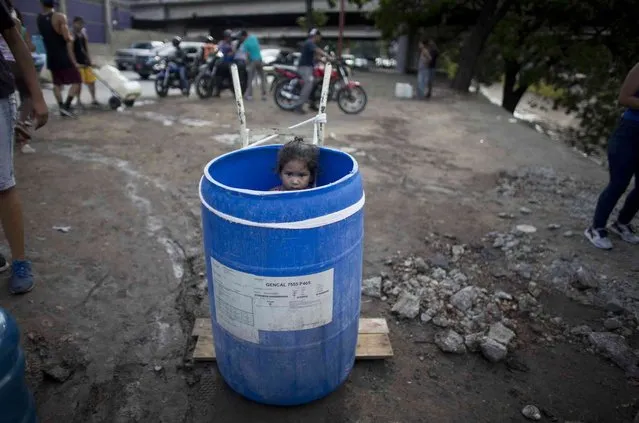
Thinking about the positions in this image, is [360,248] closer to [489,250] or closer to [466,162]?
[489,250]

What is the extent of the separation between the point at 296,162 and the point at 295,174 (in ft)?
0.19

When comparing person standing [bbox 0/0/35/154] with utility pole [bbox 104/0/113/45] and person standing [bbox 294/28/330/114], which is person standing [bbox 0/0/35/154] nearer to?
person standing [bbox 294/28/330/114]

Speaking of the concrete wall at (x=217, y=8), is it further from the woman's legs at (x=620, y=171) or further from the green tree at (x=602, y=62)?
the woman's legs at (x=620, y=171)

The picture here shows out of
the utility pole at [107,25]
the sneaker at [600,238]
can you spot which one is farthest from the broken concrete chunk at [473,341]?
the utility pole at [107,25]

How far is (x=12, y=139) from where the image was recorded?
7.77ft

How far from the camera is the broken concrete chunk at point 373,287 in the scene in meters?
2.75

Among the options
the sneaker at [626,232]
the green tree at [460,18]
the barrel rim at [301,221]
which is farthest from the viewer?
the green tree at [460,18]

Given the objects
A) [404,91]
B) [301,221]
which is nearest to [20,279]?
[301,221]

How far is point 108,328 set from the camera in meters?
2.31

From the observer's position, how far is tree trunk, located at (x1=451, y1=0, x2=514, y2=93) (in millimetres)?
13133

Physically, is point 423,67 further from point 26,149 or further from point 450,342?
point 450,342

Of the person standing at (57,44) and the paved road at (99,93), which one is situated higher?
the person standing at (57,44)

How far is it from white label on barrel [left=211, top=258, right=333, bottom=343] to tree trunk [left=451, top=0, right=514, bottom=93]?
548 inches

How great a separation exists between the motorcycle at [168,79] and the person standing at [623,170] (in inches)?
377
